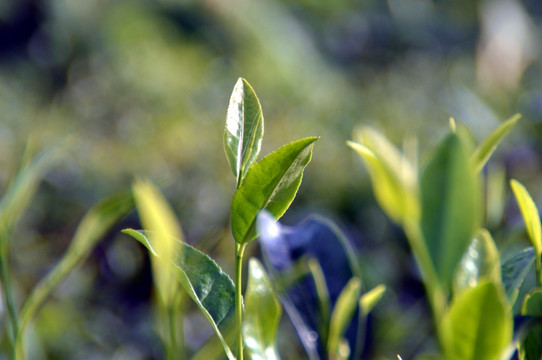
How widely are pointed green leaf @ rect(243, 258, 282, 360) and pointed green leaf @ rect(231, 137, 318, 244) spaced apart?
23 millimetres

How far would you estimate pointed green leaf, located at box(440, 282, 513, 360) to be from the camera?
156mm

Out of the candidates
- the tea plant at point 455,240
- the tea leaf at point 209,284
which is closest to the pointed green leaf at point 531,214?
the tea plant at point 455,240

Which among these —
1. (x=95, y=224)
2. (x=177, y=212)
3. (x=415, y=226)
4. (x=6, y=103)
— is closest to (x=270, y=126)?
(x=177, y=212)

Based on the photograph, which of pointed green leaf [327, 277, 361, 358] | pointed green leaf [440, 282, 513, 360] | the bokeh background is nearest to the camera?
pointed green leaf [440, 282, 513, 360]

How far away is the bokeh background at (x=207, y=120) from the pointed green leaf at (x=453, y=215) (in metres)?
0.10

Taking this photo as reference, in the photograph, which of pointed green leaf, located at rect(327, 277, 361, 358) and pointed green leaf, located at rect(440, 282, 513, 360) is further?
pointed green leaf, located at rect(327, 277, 361, 358)

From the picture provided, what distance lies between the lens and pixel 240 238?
210 millimetres

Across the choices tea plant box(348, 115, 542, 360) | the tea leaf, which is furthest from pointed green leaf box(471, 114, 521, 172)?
the tea leaf

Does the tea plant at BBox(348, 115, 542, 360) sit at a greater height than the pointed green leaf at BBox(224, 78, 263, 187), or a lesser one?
lesser

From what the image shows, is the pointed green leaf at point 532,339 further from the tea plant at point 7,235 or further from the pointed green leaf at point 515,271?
the tea plant at point 7,235

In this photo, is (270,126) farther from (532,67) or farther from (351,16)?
(351,16)

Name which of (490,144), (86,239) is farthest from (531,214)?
(86,239)

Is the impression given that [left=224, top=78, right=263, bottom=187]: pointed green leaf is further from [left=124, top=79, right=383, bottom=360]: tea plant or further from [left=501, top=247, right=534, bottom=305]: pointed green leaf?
[left=501, top=247, right=534, bottom=305]: pointed green leaf

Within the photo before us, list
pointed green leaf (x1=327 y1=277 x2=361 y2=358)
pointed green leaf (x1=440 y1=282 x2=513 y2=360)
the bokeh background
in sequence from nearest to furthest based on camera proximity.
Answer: pointed green leaf (x1=440 y1=282 x2=513 y2=360) → pointed green leaf (x1=327 y1=277 x2=361 y2=358) → the bokeh background
